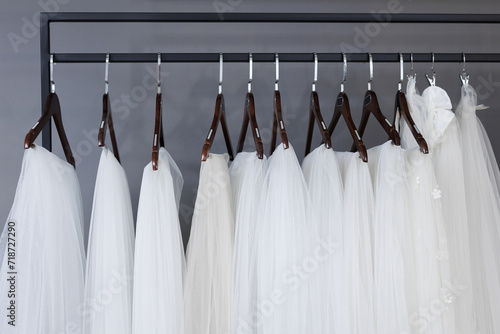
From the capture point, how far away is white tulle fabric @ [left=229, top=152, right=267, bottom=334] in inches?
59.2

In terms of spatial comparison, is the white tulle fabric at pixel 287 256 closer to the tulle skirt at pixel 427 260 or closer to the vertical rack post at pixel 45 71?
the tulle skirt at pixel 427 260

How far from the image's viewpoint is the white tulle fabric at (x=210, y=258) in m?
1.53

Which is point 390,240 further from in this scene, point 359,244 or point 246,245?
point 246,245

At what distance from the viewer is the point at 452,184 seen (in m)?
1.65

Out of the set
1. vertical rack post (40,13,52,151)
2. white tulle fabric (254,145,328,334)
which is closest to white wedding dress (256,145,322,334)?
white tulle fabric (254,145,328,334)

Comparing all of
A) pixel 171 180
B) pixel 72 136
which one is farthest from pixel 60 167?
→ pixel 72 136

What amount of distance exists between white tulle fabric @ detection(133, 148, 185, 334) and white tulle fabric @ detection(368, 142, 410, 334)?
1.68ft

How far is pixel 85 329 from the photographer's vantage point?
4.91 feet

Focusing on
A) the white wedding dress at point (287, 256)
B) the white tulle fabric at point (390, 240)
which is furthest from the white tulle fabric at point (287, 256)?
the white tulle fabric at point (390, 240)

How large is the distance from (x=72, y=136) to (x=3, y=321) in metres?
0.87

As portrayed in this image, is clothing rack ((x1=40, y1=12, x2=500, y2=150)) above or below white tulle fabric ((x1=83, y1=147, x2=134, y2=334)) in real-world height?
above

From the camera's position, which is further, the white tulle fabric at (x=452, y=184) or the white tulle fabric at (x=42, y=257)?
the white tulle fabric at (x=452, y=184)

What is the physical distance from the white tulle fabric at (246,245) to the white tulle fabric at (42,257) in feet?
1.33

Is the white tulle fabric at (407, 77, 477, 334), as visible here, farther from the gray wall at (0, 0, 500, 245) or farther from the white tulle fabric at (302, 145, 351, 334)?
the gray wall at (0, 0, 500, 245)
